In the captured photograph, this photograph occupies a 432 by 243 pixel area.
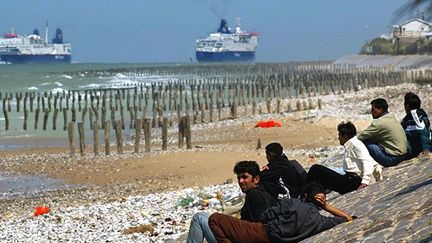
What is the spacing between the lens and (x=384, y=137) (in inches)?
401

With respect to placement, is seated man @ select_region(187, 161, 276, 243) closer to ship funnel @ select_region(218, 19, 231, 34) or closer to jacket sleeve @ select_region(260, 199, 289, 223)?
jacket sleeve @ select_region(260, 199, 289, 223)

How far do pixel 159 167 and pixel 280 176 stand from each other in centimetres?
1143

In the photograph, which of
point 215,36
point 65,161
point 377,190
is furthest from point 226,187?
point 215,36

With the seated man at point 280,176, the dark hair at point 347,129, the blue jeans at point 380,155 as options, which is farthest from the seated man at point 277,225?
the blue jeans at point 380,155

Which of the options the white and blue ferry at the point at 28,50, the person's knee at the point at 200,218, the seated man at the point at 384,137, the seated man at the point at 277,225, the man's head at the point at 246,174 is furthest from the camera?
the white and blue ferry at the point at 28,50

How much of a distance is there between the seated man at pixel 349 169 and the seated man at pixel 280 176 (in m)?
0.37

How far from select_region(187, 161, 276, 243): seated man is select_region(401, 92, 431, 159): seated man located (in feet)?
12.0

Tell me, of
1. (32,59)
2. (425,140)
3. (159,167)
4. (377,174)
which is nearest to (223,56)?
(32,59)

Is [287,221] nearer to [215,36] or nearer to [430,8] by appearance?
[430,8]

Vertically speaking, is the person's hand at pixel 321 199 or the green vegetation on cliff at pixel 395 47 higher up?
the green vegetation on cliff at pixel 395 47

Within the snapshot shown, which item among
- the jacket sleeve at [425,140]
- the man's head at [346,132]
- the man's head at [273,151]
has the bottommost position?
the jacket sleeve at [425,140]

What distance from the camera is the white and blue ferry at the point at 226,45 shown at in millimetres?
176500

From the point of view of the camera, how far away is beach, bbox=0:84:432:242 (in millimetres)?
13555

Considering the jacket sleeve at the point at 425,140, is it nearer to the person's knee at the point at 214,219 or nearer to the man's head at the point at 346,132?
the man's head at the point at 346,132
